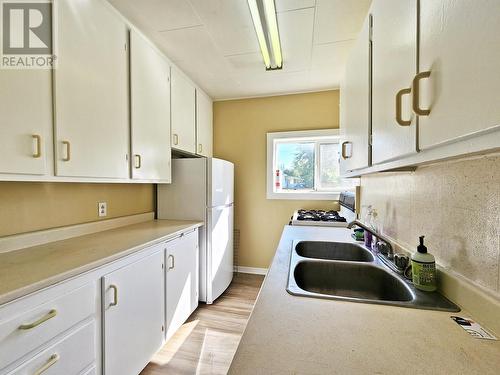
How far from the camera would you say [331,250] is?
4.96ft

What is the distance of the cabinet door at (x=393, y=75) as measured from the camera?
26.0 inches

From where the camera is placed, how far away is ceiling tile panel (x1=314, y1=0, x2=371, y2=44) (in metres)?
1.57

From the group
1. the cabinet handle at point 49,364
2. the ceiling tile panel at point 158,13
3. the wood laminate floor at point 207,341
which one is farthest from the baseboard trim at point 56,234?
the ceiling tile panel at point 158,13

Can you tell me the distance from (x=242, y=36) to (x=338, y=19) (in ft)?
2.39

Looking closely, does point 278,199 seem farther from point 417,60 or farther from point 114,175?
point 417,60

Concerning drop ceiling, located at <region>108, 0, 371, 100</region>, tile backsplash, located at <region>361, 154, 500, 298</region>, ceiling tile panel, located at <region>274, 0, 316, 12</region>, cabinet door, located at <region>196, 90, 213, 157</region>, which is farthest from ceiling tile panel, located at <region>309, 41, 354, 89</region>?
tile backsplash, located at <region>361, 154, 500, 298</region>

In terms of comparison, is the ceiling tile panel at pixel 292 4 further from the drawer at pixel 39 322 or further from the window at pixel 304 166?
the drawer at pixel 39 322

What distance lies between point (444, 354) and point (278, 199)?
105 inches

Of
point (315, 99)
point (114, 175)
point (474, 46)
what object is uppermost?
point (315, 99)

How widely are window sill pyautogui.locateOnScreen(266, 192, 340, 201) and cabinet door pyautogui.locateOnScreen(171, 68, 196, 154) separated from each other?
1.22 metres

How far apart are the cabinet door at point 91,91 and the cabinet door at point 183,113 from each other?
0.66 meters

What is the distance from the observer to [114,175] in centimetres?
160

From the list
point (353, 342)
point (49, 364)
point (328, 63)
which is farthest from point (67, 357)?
point (328, 63)

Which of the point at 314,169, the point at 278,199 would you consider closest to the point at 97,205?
the point at 278,199
